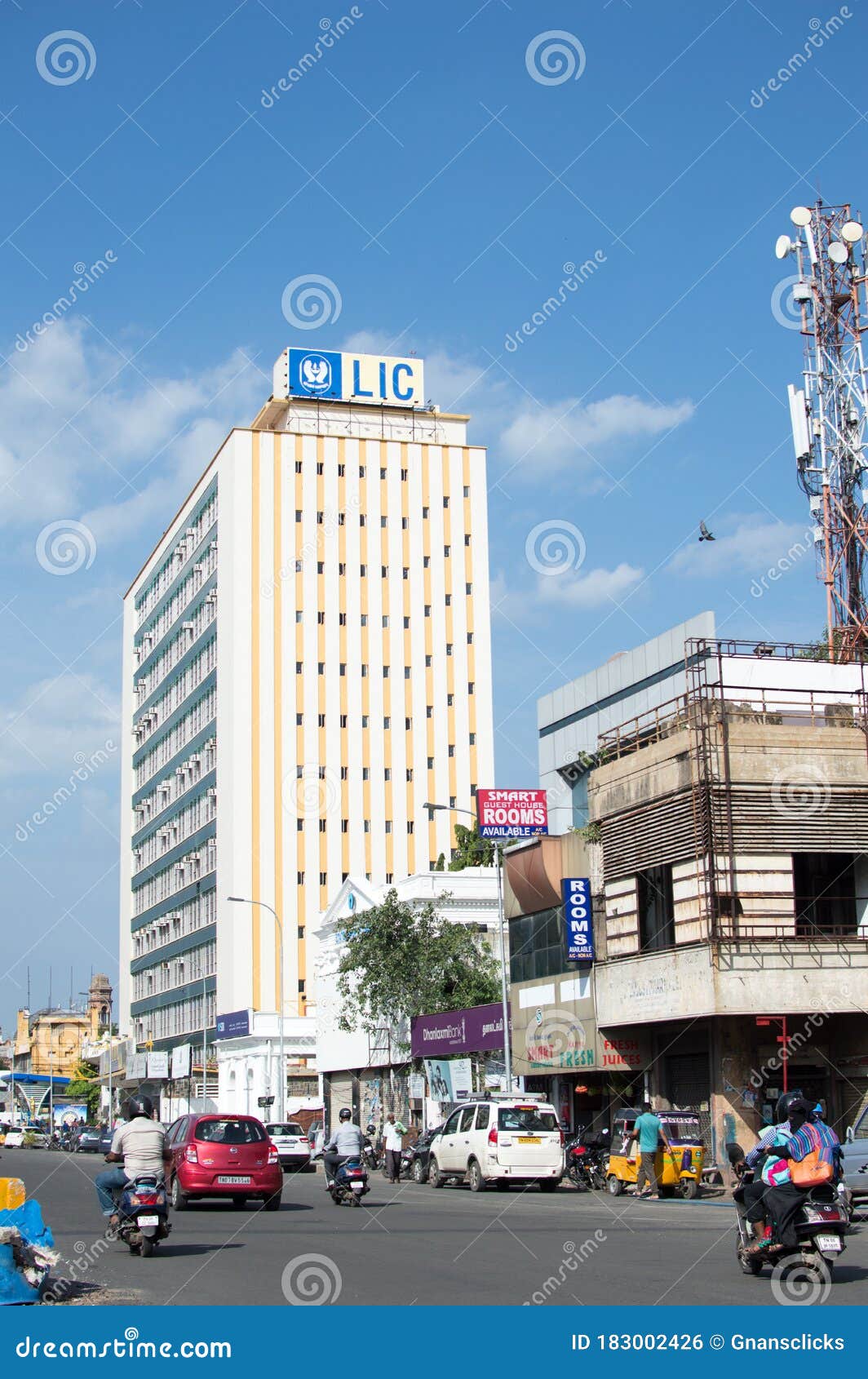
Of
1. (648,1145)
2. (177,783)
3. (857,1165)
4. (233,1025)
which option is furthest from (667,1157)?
(177,783)

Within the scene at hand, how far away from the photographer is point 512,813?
40.6 meters

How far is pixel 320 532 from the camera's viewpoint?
86.1 m

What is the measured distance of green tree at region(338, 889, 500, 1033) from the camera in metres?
48.9

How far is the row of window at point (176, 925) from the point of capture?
88.2 meters

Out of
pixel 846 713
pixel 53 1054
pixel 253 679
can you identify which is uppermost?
pixel 253 679

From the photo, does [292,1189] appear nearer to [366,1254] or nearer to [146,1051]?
[366,1254]

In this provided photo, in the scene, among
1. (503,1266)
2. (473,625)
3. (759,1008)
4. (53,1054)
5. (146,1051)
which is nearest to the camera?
(503,1266)

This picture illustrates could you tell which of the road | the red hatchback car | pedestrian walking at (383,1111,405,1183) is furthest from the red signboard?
the red hatchback car

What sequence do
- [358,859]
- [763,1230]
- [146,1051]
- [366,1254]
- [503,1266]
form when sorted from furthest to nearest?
[146,1051], [358,859], [366,1254], [503,1266], [763,1230]

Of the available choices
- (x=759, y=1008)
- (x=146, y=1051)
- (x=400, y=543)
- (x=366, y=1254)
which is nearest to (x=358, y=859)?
(x=400, y=543)

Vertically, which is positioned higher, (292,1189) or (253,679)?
(253,679)

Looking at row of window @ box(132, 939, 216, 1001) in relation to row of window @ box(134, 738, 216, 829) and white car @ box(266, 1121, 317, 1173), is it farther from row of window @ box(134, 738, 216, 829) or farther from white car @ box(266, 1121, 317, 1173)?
white car @ box(266, 1121, 317, 1173)

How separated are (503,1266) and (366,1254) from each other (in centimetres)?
192

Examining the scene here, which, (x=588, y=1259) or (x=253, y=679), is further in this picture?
(x=253, y=679)
